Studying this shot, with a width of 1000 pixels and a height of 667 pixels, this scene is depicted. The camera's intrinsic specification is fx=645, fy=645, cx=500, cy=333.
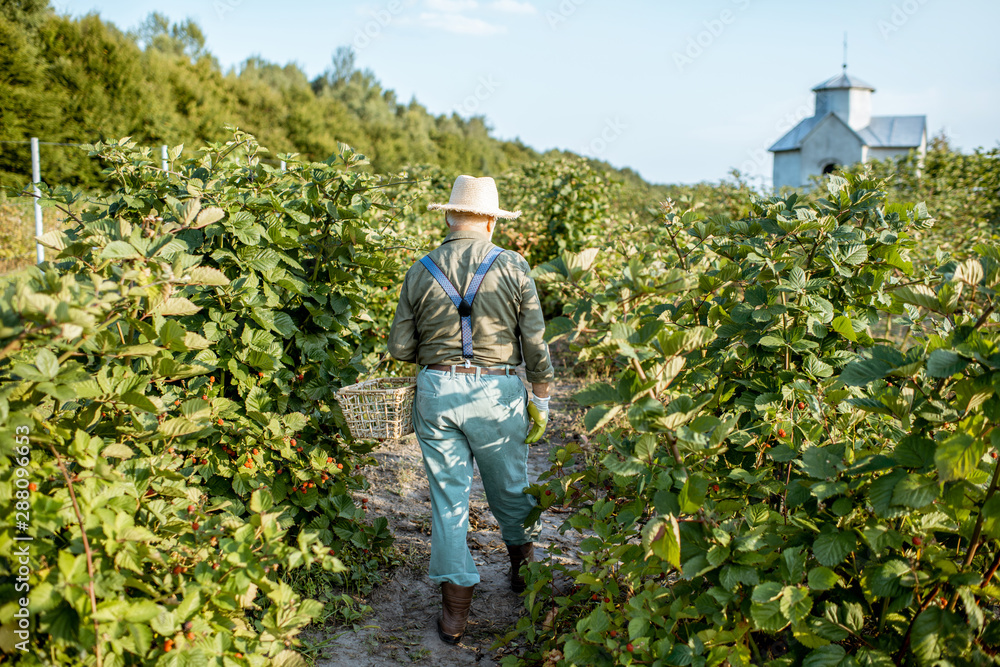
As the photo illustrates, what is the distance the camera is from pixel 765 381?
1.99 m

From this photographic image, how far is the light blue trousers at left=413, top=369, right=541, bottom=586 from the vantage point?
2.48m

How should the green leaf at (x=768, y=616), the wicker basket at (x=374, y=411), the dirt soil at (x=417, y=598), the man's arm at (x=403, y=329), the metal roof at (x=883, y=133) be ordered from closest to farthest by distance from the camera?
the green leaf at (x=768, y=616), the dirt soil at (x=417, y=598), the man's arm at (x=403, y=329), the wicker basket at (x=374, y=411), the metal roof at (x=883, y=133)

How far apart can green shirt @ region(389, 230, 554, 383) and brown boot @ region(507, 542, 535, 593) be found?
80cm

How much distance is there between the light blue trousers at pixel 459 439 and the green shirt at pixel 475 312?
0.32 feet

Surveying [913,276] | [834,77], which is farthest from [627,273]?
[834,77]

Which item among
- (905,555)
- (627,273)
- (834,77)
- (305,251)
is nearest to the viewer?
(905,555)

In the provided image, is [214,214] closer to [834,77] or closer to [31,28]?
[31,28]

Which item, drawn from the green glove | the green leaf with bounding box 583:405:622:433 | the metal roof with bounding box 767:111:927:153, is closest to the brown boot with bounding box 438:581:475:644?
the green glove

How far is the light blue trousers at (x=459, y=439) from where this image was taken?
248cm

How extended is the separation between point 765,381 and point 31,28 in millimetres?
21907

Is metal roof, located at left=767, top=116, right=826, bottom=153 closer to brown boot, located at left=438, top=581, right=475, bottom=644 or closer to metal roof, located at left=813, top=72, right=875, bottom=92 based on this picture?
metal roof, located at left=813, top=72, right=875, bottom=92

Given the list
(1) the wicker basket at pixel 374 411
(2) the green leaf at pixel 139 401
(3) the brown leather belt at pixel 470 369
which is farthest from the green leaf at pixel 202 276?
(1) the wicker basket at pixel 374 411

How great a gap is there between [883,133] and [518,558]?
35.3 meters

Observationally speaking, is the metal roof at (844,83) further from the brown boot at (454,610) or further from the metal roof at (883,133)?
the brown boot at (454,610)
